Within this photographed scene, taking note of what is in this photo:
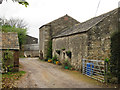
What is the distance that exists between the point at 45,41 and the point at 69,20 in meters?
6.21

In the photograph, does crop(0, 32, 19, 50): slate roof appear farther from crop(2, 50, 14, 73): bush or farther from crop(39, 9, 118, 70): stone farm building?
crop(39, 9, 118, 70): stone farm building

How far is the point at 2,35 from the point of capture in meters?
16.1

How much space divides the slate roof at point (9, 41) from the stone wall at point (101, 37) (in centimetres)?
762

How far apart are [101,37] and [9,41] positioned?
9.61 meters

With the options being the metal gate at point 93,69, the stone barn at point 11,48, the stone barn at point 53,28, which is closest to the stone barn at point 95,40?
the metal gate at point 93,69

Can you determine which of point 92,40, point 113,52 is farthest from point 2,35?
point 113,52

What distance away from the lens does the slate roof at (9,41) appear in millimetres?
14172

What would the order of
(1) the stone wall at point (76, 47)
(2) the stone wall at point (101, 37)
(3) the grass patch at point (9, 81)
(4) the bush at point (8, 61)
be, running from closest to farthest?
(3) the grass patch at point (9, 81)
(4) the bush at point (8, 61)
(2) the stone wall at point (101, 37)
(1) the stone wall at point (76, 47)

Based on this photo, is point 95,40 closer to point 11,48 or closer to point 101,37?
point 101,37

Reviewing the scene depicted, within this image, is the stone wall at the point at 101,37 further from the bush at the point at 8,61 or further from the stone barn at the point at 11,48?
the bush at the point at 8,61

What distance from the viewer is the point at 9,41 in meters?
15.1

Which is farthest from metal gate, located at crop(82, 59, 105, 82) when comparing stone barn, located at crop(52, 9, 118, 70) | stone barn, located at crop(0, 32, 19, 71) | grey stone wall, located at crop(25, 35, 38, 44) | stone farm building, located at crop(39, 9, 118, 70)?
grey stone wall, located at crop(25, 35, 38, 44)

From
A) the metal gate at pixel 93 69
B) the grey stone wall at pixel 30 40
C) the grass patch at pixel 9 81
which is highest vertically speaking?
Answer: the grey stone wall at pixel 30 40

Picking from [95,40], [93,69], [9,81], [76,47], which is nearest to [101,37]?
[95,40]
